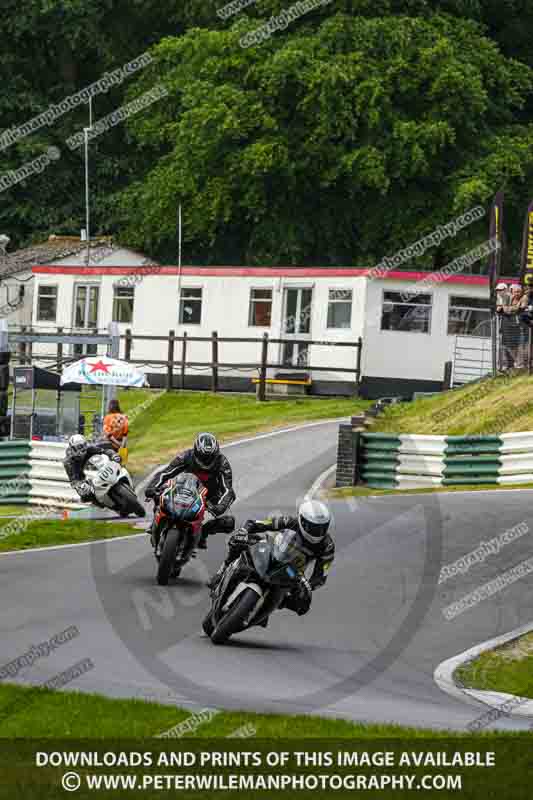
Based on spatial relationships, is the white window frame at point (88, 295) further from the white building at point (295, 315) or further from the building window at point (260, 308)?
the building window at point (260, 308)

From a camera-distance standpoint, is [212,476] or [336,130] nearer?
[212,476]

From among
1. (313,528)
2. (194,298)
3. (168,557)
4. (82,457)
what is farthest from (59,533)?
(194,298)

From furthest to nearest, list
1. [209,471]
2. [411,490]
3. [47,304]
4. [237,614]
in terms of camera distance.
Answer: [47,304], [411,490], [209,471], [237,614]

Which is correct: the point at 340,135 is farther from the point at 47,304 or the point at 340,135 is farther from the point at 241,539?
the point at 241,539

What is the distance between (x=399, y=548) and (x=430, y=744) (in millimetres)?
9281

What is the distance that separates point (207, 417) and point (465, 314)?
7277mm

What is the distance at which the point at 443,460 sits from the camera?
2392 cm

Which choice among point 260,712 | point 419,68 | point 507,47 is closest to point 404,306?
point 419,68

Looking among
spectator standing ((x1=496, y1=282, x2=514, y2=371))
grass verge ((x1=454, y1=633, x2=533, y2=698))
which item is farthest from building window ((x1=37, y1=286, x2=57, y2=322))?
grass verge ((x1=454, y1=633, x2=533, y2=698))

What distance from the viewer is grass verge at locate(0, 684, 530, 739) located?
27.9 feet

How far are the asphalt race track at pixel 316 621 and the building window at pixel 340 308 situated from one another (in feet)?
57.7

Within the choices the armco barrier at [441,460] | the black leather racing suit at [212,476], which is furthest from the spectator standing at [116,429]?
the black leather racing suit at [212,476]

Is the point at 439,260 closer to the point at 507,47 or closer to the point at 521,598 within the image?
the point at 507,47

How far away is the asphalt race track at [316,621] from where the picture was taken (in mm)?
10258
